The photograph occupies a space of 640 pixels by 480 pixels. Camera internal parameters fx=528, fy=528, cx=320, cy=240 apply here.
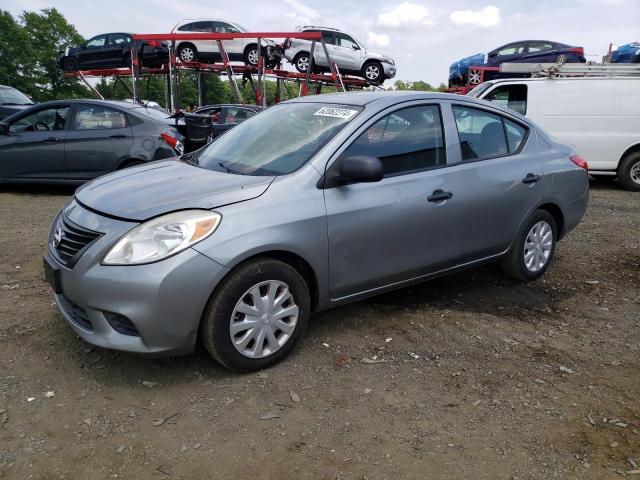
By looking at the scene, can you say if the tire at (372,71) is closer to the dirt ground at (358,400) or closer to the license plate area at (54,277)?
the dirt ground at (358,400)

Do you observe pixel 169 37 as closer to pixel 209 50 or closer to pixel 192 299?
pixel 209 50

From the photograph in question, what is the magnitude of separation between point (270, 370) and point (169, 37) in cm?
1519

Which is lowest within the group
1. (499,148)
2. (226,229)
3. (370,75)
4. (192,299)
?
(192,299)

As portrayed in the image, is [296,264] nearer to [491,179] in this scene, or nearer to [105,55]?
[491,179]

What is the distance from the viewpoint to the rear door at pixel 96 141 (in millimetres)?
7668

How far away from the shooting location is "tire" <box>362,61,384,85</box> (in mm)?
17859

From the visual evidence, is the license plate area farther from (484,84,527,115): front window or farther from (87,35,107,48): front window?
(87,35,107,48): front window

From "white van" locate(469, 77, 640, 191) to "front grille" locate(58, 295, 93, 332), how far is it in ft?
28.4

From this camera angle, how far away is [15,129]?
7.84 metres

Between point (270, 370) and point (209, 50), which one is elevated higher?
point (209, 50)

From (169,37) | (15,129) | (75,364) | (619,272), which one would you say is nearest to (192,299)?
(75,364)

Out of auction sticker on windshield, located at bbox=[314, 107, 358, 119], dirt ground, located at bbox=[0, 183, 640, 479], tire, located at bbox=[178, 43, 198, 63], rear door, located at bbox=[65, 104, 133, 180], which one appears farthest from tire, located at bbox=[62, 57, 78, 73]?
auction sticker on windshield, located at bbox=[314, 107, 358, 119]

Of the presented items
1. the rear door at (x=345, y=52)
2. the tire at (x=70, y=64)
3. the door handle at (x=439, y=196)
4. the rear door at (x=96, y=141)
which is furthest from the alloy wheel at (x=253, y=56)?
the door handle at (x=439, y=196)

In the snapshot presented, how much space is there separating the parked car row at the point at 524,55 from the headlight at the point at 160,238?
14714 mm
